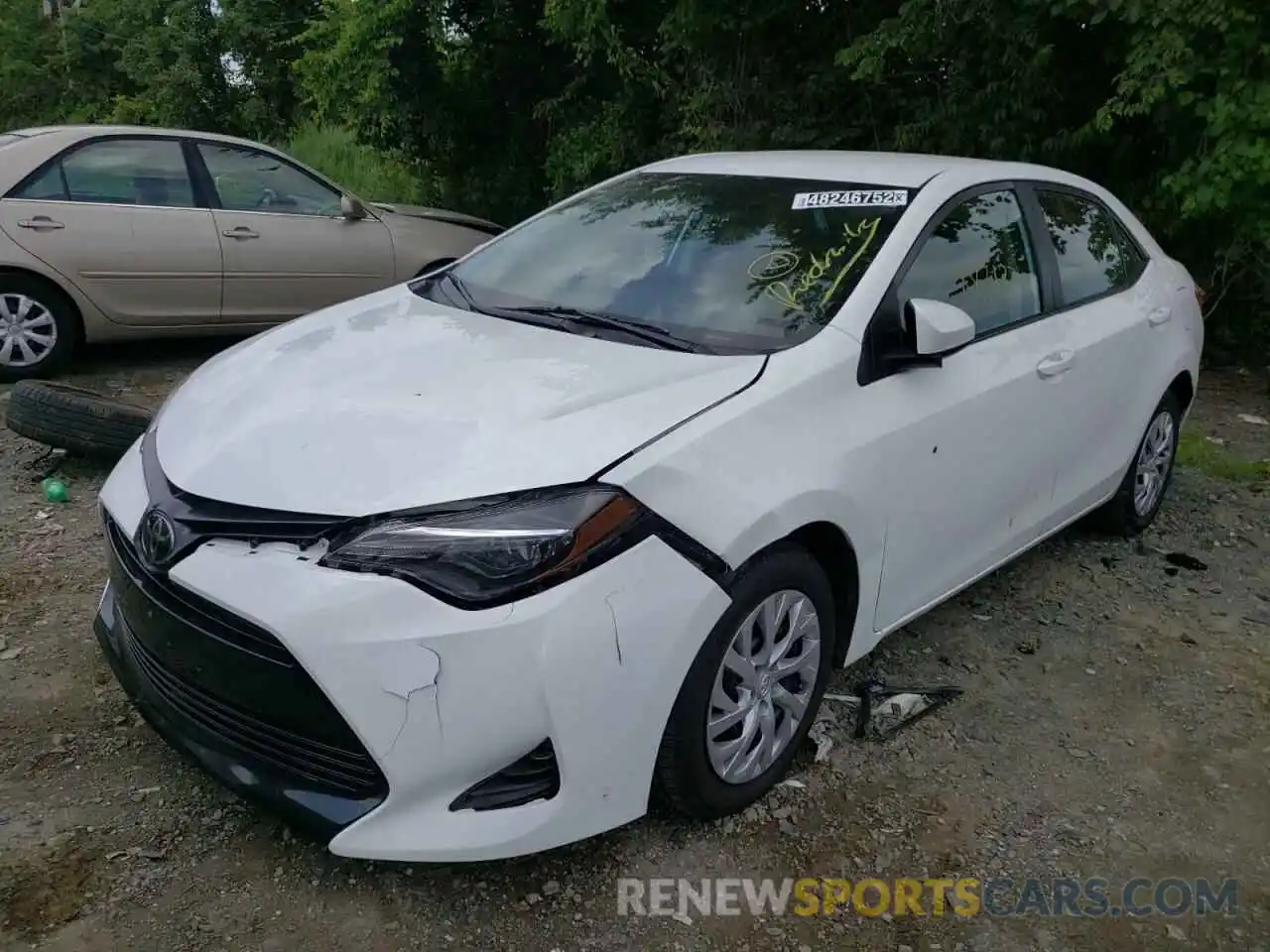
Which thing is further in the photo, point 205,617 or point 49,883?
point 49,883

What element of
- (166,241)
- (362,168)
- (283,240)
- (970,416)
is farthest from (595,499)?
(362,168)

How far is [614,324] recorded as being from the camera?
127 inches

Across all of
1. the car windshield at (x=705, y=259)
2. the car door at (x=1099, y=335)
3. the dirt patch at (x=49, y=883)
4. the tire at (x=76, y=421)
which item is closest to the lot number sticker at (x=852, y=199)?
the car windshield at (x=705, y=259)

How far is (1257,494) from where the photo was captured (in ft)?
18.4

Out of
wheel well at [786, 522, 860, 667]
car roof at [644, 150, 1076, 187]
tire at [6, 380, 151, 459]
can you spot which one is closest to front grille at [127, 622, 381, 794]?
wheel well at [786, 522, 860, 667]

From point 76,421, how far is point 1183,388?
4.87 metres

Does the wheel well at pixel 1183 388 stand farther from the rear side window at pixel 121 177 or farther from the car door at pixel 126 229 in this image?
the rear side window at pixel 121 177

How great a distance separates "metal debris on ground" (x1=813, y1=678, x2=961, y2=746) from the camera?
3.36 metres

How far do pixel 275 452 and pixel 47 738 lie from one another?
1.27m

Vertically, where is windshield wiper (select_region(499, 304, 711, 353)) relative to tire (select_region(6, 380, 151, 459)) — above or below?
above

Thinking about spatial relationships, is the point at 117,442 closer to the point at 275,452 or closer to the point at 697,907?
the point at 275,452

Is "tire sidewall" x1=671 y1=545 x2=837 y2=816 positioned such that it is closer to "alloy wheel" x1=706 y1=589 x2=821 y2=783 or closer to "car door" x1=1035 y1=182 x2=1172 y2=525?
"alloy wheel" x1=706 y1=589 x2=821 y2=783

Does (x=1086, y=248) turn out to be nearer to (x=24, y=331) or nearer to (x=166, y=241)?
(x=166, y=241)

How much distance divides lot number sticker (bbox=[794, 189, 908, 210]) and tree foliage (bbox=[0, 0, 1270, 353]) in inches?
145
